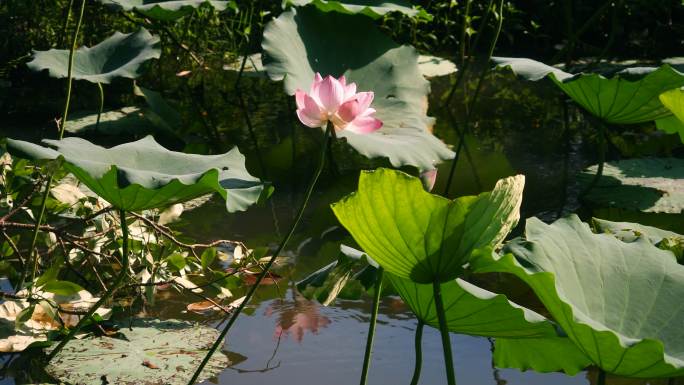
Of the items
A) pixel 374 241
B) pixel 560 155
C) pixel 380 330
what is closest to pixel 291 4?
pixel 560 155

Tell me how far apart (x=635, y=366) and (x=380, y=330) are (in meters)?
0.91

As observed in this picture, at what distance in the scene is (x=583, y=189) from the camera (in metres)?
3.19

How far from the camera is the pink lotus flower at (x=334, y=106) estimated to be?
145cm

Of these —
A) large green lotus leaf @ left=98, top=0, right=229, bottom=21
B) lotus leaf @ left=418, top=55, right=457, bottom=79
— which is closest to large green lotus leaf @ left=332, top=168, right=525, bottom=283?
large green lotus leaf @ left=98, top=0, right=229, bottom=21

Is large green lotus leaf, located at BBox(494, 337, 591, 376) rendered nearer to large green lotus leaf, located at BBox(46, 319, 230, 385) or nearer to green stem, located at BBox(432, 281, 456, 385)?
green stem, located at BBox(432, 281, 456, 385)

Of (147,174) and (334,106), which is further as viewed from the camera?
(147,174)

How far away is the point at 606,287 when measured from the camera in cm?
148

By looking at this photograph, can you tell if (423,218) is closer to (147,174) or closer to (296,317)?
(147,174)

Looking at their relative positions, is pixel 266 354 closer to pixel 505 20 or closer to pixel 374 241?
pixel 374 241

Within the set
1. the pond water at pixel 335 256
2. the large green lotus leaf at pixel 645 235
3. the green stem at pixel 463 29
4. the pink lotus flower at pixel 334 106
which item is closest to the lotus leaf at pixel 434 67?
the green stem at pixel 463 29

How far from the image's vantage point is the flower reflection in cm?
213

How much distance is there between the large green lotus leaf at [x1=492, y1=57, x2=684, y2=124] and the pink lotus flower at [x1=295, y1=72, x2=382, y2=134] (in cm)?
128

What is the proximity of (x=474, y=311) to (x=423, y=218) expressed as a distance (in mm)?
182

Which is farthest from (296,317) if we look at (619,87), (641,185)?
(641,185)
